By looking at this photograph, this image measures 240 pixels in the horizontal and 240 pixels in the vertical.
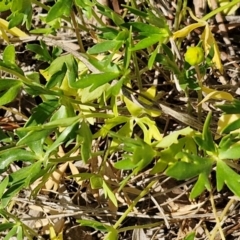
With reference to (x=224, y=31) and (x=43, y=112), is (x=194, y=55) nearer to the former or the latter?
(x=43, y=112)

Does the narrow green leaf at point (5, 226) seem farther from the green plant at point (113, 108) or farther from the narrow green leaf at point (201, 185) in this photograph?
the narrow green leaf at point (201, 185)

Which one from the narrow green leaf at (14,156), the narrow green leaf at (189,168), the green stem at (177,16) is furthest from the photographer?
the green stem at (177,16)

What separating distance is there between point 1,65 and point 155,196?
637mm

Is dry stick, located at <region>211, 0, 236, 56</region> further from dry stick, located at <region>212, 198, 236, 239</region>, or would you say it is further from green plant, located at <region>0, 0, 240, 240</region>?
dry stick, located at <region>212, 198, 236, 239</region>

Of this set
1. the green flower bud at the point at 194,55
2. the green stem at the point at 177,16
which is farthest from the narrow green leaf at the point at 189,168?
the green stem at the point at 177,16

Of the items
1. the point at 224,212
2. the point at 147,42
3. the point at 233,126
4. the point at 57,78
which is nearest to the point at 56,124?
the point at 57,78

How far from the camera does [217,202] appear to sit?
1.61 meters

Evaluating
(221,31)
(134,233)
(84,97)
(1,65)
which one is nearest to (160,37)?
(84,97)

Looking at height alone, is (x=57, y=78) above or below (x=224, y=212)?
above

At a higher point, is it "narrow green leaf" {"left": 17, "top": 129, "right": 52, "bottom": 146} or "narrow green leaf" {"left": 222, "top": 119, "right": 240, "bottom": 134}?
"narrow green leaf" {"left": 17, "top": 129, "right": 52, "bottom": 146}

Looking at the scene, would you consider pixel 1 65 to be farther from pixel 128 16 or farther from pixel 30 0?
pixel 128 16

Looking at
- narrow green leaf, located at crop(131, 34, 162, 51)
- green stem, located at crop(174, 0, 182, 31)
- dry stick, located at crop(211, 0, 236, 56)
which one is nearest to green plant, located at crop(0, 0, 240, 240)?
narrow green leaf, located at crop(131, 34, 162, 51)

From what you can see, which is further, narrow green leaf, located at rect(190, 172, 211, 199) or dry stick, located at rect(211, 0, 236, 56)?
dry stick, located at rect(211, 0, 236, 56)

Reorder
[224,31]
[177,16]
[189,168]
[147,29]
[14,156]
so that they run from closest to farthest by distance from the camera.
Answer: [189,168]
[147,29]
[14,156]
[177,16]
[224,31]
